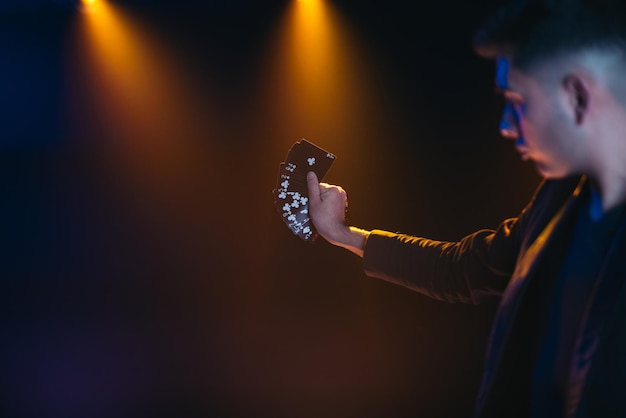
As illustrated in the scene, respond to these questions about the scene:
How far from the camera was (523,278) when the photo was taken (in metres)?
1.10

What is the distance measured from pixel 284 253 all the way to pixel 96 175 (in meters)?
1.12

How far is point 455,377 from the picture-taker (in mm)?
2330

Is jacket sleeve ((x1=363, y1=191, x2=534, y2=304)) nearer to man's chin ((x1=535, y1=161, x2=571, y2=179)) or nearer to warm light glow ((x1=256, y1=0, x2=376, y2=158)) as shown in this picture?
man's chin ((x1=535, y1=161, x2=571, y2=179))

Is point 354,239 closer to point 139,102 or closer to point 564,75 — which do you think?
point 564,75

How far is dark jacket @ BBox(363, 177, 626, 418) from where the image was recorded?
89 cm

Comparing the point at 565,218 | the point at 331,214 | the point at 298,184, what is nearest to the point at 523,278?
the point at 565,218

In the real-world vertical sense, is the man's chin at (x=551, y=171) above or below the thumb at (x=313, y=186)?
above

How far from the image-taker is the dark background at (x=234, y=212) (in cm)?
215

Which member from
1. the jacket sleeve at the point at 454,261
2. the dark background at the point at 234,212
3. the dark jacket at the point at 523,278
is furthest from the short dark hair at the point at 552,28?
the dark background at the point at 234,212

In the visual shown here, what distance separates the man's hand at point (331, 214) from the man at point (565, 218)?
581mm

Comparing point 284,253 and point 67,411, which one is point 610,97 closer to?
point 284,253

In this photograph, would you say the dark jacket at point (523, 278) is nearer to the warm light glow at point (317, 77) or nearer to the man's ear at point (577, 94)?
the man's ear at point (577, 94)

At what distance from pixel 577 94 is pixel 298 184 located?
997mm

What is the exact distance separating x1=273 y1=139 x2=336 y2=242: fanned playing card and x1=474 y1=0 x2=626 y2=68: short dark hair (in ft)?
2.63
